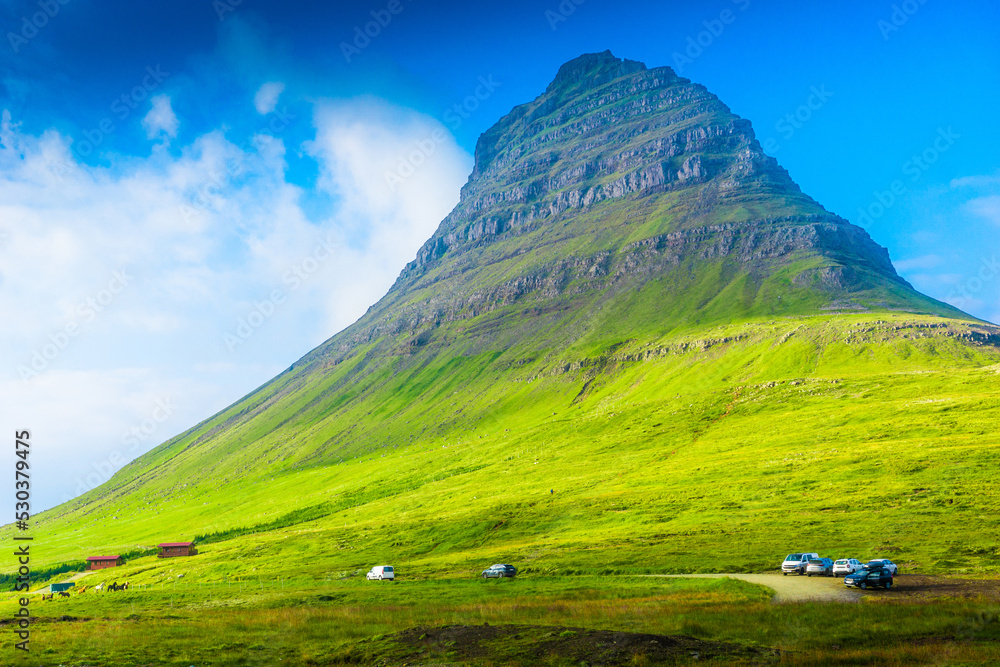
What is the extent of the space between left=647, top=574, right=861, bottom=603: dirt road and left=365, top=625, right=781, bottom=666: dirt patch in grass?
17.1 meters

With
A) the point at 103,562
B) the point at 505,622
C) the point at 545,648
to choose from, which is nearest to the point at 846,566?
the point at 505,622

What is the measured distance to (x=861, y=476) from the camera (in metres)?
86.2

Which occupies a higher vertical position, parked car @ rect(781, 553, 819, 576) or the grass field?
the grass field

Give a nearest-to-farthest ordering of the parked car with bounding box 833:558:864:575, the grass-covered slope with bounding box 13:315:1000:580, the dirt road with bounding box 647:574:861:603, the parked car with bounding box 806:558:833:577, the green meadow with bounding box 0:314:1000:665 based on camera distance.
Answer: the green meadow with bounding box 0:314:1000:665 < the dirt road with bounding box 647:574:861:603 < the parked car with bounding box 833:558:864:575 < the parked car with bounding box 806:558:833:577 < the grass-covered slope with bounding box 13:315:1000:580

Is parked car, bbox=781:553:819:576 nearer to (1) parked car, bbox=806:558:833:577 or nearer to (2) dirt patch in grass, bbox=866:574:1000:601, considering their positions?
(1) parked car, bbox=806:558:833:577

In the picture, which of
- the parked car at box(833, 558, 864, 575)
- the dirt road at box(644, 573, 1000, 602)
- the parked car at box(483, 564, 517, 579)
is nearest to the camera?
the dirt road at box(644, 573, 1000, 602)

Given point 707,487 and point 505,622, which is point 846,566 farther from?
point 707,487

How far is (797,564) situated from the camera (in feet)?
174

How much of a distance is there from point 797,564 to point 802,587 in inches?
336

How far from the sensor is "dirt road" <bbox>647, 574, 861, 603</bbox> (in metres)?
39.6

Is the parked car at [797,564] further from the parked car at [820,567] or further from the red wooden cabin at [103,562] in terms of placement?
the red wooden cabin at [103,562]

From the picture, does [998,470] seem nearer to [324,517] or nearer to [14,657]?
[14,657]

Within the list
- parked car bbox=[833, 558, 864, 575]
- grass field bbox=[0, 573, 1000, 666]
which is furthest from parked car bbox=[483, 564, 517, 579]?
parked car bbox=[833, 558, 864, 575]

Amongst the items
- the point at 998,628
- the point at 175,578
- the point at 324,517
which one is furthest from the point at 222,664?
the point at 324,517
